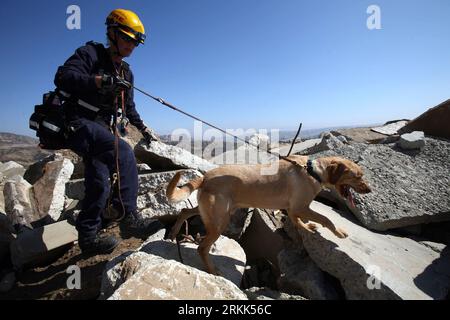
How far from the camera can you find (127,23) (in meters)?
4.22

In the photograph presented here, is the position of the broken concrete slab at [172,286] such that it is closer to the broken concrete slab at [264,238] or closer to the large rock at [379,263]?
the large rock at [379,263]

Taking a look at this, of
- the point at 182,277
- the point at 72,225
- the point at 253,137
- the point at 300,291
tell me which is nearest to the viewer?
the point at 182,277

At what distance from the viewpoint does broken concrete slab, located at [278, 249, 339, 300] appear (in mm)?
3350

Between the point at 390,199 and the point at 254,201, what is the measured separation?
223 cm

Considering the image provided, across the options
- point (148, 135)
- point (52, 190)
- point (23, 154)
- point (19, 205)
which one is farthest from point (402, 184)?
point (23, 154)

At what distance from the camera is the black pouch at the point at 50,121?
154 inches

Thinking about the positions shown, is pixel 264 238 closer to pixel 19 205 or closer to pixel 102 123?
pixel 102 123

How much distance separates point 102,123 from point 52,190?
9.18 ft

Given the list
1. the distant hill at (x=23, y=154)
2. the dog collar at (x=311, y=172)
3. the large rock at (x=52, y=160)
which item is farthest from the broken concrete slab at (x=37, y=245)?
the distant hill at (x=23, y=154)

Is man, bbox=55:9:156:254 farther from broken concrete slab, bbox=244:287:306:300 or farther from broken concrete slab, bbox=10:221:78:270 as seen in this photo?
broken concrete slab, bbox=244:287:306:300

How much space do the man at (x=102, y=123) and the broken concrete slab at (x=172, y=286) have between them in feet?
5.75
